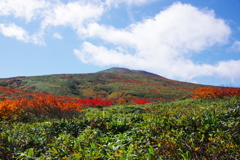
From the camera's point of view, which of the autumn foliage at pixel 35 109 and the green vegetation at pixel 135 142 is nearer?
the green vegetation at pixel 135 142

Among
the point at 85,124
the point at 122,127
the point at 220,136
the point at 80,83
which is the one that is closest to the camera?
the point at 220,136

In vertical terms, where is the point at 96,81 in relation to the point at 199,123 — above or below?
above

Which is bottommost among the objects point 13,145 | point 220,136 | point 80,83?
point 13,145

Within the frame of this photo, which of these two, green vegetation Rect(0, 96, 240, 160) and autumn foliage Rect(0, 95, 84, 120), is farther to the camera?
autumn foliage Rect(0, 95, 84, 120)

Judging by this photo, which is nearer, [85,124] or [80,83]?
[85,124]

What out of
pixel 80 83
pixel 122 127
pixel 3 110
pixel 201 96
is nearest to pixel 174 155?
pixel 122 127

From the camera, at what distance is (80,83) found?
47281 mm

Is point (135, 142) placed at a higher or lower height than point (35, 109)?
higher

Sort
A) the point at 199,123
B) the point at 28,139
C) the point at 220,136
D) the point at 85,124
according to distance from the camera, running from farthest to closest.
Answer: the point at 85,124 < the point at 199,123 < the point at 28,139 < the point at 220,136

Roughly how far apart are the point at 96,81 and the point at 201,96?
36.4 meters

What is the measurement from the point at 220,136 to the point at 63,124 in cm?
367

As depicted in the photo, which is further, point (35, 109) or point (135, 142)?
point (35, 109)

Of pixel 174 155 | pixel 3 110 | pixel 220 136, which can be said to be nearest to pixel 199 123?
pixel 220 136

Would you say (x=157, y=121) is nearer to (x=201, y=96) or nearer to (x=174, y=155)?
(x=174, y=155)
